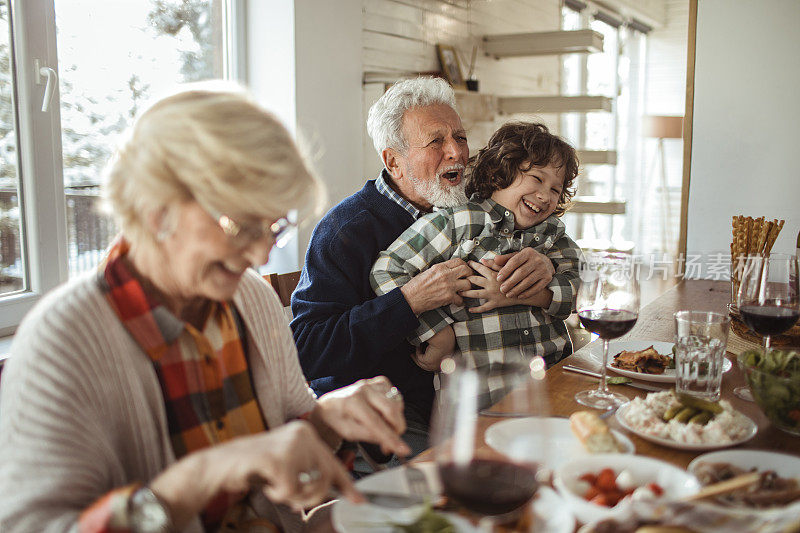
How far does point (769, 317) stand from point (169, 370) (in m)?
1.18

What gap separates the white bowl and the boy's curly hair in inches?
46.1

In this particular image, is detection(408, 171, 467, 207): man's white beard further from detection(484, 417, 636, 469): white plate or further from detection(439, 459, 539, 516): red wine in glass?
detection(439, 459, 539, 516): red wine in glass

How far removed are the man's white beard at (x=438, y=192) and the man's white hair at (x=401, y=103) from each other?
5.1 inches

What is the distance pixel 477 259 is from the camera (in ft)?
6.32

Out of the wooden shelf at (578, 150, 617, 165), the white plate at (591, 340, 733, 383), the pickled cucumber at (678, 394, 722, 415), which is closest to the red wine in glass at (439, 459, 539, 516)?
the pickled cucumber at (678, 394, 722, 415)

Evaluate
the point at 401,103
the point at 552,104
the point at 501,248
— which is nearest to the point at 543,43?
the point at 552,104

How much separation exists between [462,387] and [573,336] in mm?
2576

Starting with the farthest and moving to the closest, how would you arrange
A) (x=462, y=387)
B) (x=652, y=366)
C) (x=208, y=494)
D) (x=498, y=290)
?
1. (x=498, y=290)
2. (x=652, y=366)
3. (x=208, y=494)
4. (x=462, y=387)

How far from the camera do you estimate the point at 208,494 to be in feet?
2.74

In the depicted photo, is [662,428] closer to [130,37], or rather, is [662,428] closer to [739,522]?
[739,522]

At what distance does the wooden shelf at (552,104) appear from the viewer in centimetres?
471

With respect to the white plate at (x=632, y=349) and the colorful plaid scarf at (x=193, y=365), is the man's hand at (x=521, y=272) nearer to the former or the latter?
the white plate at (x=632, y=349)

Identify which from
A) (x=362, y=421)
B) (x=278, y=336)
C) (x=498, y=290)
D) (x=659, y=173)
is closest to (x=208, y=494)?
(x=362, y=421)

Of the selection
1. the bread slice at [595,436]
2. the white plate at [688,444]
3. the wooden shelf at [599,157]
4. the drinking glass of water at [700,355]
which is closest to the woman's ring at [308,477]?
the bread slice at [595,436]
